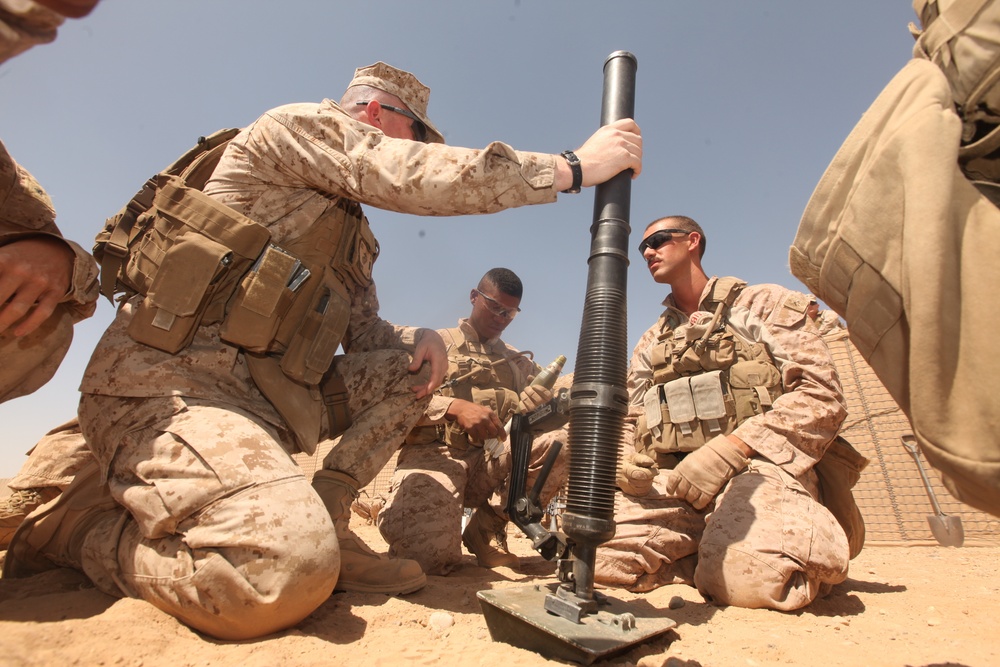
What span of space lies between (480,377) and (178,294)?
11.6 feet

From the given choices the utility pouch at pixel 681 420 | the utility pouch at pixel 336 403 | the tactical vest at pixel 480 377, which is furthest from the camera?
the tactical vest at pixel 480 377

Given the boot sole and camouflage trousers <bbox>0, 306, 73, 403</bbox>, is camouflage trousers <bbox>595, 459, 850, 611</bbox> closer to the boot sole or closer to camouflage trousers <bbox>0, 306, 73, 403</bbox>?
the boot sole

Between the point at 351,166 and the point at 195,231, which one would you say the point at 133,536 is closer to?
the point at 195,231

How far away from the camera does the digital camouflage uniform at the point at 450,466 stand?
343 centimetres

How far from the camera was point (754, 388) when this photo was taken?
3.30 meters

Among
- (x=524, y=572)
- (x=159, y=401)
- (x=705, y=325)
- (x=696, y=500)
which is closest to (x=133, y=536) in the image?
(x=159, y=401)

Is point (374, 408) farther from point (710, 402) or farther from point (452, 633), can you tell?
point (710, 402)

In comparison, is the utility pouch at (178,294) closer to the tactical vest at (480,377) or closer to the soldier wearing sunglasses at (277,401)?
the soldier wearing sunglasses at (277,401)

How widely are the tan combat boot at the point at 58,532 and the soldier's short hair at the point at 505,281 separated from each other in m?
4.10

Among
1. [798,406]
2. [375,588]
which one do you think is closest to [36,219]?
[375,588]

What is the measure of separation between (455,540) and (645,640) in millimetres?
1881

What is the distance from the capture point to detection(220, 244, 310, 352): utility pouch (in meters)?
2.29

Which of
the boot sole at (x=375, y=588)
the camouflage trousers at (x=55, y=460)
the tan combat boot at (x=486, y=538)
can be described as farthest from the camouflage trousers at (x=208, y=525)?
the tan combat boot at (x=486, y=538)

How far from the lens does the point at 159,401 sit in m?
2.08
